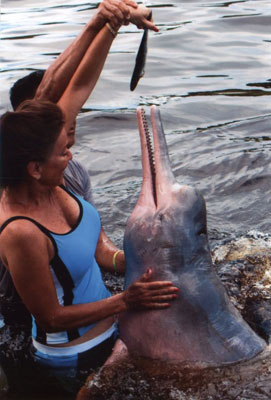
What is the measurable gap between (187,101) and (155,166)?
20.4 feet

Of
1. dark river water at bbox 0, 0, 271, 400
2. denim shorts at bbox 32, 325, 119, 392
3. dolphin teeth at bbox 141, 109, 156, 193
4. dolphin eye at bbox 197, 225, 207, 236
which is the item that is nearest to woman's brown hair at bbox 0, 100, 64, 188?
dolphin teeth at bbox 141, 109, 156, 193

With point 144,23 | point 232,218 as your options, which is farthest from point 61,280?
point 232,218

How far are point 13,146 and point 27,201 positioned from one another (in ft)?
→ 1.14

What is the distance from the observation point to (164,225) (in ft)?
13.6

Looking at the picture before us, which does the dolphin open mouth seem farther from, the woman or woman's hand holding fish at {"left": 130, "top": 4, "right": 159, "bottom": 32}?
woman's hand holding fish at {"left": 130, "top": 4, "right": 159, "bottom": 32}

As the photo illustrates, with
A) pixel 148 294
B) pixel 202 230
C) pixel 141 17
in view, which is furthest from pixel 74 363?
pixel 141 17

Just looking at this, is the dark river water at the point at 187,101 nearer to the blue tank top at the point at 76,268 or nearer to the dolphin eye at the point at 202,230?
the blue tank top at the point at 76,268

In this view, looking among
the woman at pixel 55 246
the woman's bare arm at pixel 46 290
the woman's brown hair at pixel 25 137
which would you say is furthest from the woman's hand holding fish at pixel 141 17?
the woman's bare arm at pixel 46 290

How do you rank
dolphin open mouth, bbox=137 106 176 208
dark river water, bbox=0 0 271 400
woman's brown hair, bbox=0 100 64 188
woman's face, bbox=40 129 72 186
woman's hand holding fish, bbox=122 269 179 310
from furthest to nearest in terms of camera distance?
dark river water, bbox=0 0 271 400
dolphin open mouth, bbox=137 106 176 208
woman's hand holding fish, bbox=122 269 179 310
woman's face, bbox=40 129 72 186
woman's brown hair, bbox=0 100 64 188

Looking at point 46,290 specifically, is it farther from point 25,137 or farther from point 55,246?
point 25,137

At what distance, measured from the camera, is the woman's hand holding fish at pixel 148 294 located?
13.1ft

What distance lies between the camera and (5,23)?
15516 mm

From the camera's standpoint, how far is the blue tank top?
3.83 meters

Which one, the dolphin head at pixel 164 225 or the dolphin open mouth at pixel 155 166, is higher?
the dolphin open mouth at pixel 155 166
